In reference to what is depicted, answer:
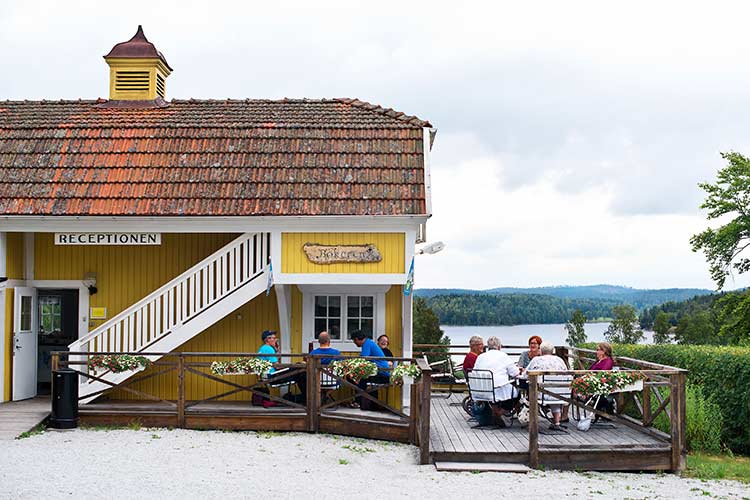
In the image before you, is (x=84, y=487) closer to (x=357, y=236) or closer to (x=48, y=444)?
(x=48, y=444)

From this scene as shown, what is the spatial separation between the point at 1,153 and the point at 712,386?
41.9 ft

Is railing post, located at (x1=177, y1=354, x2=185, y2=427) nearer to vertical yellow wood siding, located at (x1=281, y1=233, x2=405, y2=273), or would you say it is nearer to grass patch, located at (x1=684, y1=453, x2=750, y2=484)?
vertical yellow wood siding, located at (x1=281, y1=233, x2=405, y2=273)

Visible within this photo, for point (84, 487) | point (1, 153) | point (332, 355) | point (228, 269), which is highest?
point (1, 153)

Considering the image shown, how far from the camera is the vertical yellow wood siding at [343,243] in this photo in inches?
578

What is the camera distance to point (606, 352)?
1350cm

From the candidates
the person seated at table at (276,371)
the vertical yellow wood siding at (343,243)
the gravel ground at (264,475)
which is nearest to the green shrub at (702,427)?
the gravel ground at (264,475)

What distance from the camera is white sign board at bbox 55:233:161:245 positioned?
1510 cm

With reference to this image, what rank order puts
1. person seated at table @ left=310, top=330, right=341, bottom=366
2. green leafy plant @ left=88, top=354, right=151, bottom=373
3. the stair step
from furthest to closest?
green leafy plant @ left=88, top=354, right=151, bottom=373
person seated at table @ left=310, top=330, right=341, bottom=366
the stair step

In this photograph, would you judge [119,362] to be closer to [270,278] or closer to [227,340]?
[227,340]

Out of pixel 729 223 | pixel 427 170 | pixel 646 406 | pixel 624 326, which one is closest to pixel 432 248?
pixel 427 170

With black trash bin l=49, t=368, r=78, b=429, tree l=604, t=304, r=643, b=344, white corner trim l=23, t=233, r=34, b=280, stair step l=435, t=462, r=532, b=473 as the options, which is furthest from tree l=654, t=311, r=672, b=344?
black trash bin l=49, t=368, r=78, b=429

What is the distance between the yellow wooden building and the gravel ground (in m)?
2.62

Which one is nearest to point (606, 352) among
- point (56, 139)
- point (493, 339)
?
point (493, 339)

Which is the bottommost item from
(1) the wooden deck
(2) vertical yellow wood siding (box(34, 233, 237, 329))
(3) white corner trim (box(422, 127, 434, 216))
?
(1) the wooden deck
